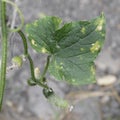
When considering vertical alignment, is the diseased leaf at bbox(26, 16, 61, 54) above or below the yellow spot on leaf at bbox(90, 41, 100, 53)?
above

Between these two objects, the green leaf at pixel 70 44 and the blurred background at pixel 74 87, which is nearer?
the green leaf at pixel 70 44

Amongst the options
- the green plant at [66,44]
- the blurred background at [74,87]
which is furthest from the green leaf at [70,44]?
the blurred background at [74,87]

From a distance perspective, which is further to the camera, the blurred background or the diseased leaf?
the blurred background

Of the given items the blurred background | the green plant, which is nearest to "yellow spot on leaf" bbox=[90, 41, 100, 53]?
the green plant

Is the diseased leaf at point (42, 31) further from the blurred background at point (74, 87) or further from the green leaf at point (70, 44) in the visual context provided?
the blurred background at point (74, 87)

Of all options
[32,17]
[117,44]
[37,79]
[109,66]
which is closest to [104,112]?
[109,66]

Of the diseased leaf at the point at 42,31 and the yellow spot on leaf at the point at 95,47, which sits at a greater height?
the diseased leaf at the point at 42,31

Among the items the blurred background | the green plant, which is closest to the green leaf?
the green plant

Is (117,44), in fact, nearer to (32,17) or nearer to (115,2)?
(115,2)

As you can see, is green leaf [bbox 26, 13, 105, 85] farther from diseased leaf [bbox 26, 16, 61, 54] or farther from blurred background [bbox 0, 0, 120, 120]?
blurred background [bbox 0, 0, 120, 120]
